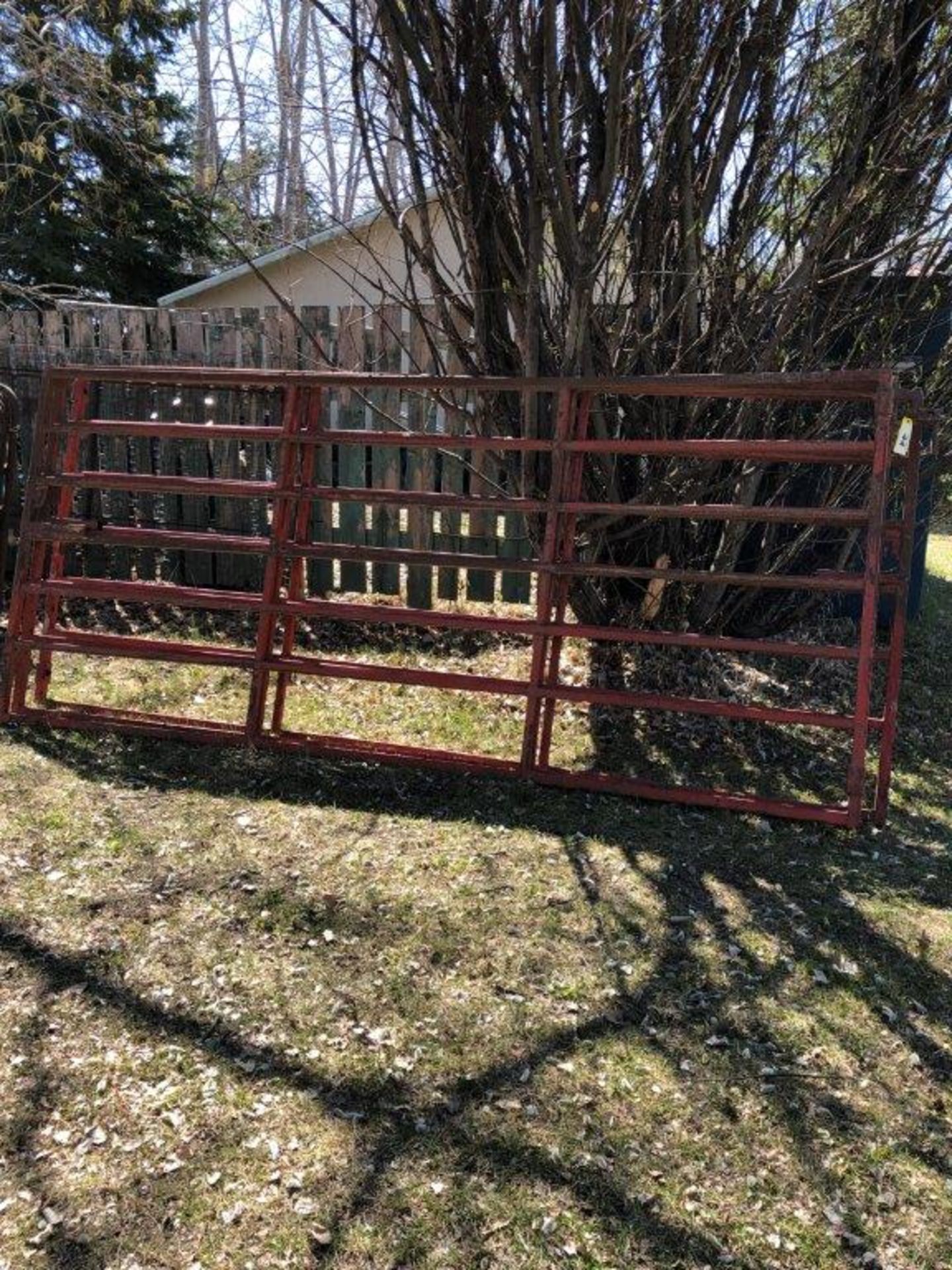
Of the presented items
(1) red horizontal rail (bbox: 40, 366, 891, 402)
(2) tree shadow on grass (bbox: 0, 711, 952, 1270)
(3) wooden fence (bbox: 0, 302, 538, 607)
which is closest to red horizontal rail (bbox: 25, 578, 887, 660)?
(2) tree shadow on grass (bbox: 0, 711, 952, 1270)

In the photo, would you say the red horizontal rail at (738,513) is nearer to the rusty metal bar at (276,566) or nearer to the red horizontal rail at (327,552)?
the red horizontal rail at (327,552)

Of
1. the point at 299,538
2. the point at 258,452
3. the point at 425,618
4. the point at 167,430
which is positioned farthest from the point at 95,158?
the point at 425,618

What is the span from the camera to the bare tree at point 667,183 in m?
4.16

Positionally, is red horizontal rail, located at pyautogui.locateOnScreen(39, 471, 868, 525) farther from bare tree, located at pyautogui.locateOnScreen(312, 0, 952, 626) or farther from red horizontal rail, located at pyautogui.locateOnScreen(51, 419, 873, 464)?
bare tree, located at pyautogui.locateOnScreen(312, 0, 952, 626)

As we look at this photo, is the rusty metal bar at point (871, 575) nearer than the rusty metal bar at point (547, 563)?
Yes

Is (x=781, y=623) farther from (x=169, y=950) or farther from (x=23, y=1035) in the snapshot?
(x=23, y=1035)

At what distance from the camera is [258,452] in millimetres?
7125

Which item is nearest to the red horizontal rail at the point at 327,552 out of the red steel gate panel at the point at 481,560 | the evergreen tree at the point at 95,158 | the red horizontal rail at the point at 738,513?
the red steel gate panel at the point at 481,560

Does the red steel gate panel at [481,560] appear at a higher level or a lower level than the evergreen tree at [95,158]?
lower

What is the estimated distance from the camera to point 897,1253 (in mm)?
2137

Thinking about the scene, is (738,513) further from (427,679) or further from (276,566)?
(276,566)

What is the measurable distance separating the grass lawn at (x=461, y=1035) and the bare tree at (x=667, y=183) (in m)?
2.11

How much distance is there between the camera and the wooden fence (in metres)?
6.84

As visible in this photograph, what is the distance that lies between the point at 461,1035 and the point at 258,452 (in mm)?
5290
